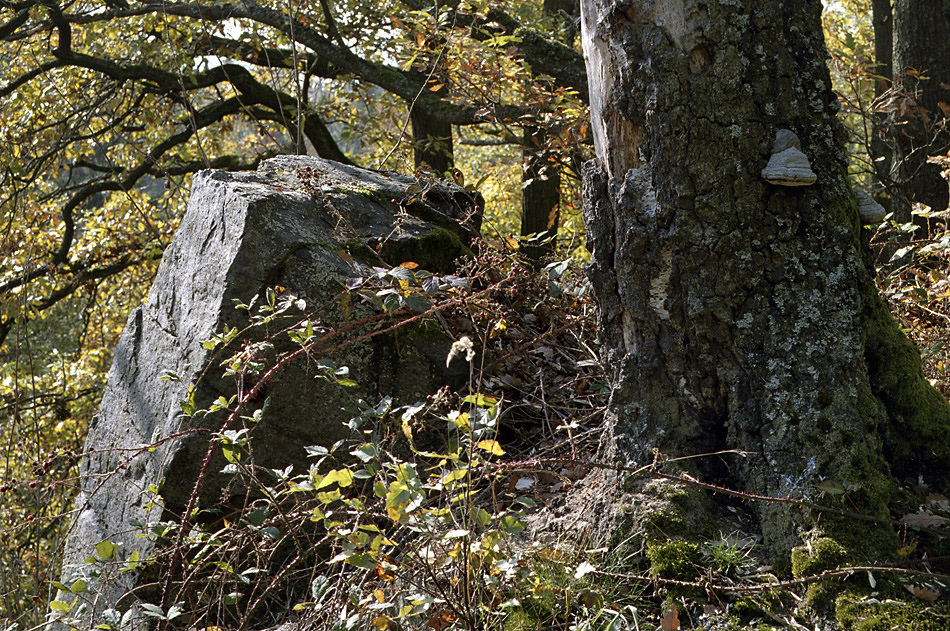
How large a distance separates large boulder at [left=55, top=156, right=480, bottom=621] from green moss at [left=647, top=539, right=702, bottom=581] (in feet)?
4.51

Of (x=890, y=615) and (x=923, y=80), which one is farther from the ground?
(x=923, y=80)

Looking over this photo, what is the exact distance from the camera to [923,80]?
6359mm

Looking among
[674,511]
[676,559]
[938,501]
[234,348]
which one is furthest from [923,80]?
[234,348]

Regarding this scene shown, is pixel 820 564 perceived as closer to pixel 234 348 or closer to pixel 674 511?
pixel 674 511

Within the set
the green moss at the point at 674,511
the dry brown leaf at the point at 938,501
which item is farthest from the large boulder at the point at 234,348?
the dry brown leaf at the point at 938,501

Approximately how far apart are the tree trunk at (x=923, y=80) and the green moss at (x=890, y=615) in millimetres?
5119

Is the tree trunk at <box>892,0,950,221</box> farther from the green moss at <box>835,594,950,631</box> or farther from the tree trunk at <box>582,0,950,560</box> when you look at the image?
the green moss at <box>835,594,950,631</box>

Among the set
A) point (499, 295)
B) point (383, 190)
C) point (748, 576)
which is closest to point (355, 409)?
point (499, 295)

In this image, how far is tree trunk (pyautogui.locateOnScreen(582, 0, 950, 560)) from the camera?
93.8 inches

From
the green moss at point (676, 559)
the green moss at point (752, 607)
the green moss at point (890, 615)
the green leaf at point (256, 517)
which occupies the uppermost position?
the green leaf at point (256, 517)

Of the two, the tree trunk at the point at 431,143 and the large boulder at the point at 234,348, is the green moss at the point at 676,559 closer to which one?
the large boulder at the point at 234,348

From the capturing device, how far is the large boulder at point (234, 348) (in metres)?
3.12

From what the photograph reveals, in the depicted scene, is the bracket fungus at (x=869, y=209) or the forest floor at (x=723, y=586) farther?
the bracket fungus at (x=869, y=209)

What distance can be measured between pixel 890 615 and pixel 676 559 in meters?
0.58
